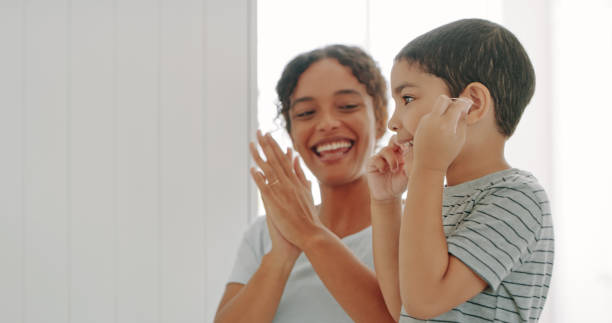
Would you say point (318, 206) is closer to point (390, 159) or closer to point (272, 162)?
point (272, 162)

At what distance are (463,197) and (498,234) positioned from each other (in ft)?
0.34

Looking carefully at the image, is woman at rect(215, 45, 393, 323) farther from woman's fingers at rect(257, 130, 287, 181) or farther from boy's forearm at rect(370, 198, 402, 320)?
boy's forearm at rect(370, 198, 402, 320)

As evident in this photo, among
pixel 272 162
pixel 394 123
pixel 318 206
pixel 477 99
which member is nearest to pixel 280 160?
pixel 272 162

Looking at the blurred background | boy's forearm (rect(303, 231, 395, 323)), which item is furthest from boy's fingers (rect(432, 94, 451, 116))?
the blurred background

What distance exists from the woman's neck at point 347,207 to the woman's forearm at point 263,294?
0.20 metres

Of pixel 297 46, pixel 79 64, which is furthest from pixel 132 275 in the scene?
pixel 297 46

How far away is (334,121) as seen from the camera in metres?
1.15

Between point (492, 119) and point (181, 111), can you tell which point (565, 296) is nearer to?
point (492, 119)

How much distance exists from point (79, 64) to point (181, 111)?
283 mm

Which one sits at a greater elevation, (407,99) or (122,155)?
(407,99)

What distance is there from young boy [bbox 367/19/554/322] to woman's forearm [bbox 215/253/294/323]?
327 millimetres

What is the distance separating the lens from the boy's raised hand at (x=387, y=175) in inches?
31.2

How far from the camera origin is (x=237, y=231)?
147cm

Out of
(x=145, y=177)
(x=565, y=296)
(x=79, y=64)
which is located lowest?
(x=565, y=296)
